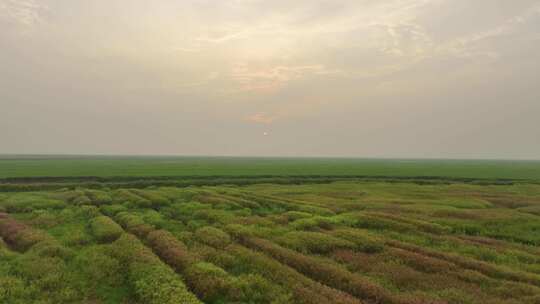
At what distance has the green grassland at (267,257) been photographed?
13.9 meters

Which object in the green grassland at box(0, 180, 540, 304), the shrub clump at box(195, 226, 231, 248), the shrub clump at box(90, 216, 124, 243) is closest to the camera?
the green grassland at box(0, 180, 540, 304)

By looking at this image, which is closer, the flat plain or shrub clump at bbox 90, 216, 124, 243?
the flat plain

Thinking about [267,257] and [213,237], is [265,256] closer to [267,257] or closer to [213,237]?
[267,257]

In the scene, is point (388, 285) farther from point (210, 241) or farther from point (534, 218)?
point (534, 218)

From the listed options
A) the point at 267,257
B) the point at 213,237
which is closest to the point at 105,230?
the point at 213,237

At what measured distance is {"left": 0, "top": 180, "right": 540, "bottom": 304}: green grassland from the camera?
13.9 meters

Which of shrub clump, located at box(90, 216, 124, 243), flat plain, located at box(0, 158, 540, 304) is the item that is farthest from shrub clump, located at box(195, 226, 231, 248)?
shrub clump, located at box(90, 216, 124, 243)

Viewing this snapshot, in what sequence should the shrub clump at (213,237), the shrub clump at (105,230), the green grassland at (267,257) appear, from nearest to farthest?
the green grassland at (267,257)
the shrub clump at (213,237)
the shrub clump at (105,230)

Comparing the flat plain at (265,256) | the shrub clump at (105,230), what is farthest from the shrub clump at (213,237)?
the shrub clump at (105,230)

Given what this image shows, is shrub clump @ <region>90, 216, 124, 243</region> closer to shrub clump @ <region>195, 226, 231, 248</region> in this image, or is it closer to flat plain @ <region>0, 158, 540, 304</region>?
flat plain @ <region>0, 158, 540, 304</region>

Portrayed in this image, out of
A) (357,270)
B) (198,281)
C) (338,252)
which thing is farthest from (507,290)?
(198,281)

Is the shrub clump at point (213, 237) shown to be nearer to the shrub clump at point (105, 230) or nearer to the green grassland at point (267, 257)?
the green grassland at point (267, 257)

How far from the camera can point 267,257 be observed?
18.1 meters

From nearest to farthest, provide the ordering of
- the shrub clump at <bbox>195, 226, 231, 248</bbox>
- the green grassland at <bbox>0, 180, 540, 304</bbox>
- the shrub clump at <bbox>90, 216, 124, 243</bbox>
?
the green grassland at <bbox>0, 180, 540, 304</bbox> → the shrub clump at <bbox>195, 226, 231, 248</bbox> → the shrub clump at <bbox>90, 216, 124, 243</bbox>
